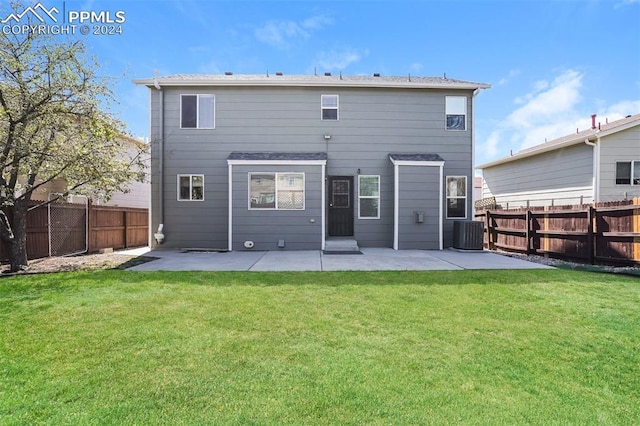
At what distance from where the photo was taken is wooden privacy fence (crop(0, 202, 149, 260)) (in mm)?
8031

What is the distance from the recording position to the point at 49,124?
674 cm

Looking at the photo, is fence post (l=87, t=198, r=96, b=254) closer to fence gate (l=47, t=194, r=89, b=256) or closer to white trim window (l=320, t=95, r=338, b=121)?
fence gate (l=47, t=194, r=89, b=256)

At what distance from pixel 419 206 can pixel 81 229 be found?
415 inches

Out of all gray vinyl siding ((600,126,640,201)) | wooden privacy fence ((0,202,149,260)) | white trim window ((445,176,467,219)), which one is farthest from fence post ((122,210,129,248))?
gray vinyl siding ((600,126,640,201))

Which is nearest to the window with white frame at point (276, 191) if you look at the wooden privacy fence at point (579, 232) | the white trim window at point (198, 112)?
the white trim window at point (198, 112)

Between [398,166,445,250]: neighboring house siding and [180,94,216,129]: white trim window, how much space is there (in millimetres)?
6772

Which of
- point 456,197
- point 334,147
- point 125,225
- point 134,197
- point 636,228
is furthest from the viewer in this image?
point 134,197

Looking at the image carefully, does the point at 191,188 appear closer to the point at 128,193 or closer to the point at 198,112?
the point at 198,112

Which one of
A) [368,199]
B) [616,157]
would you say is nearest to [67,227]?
[368,199]

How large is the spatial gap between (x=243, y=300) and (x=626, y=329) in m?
4.74

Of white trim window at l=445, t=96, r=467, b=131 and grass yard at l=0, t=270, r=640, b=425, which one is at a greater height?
white trim window at l=445, t=96, r=467, b=131

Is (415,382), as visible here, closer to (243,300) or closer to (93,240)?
(243,300)

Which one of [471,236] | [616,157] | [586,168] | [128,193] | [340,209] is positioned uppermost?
[616,157]

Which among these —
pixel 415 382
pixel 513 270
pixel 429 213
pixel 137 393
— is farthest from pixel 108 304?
pixel 429 213
